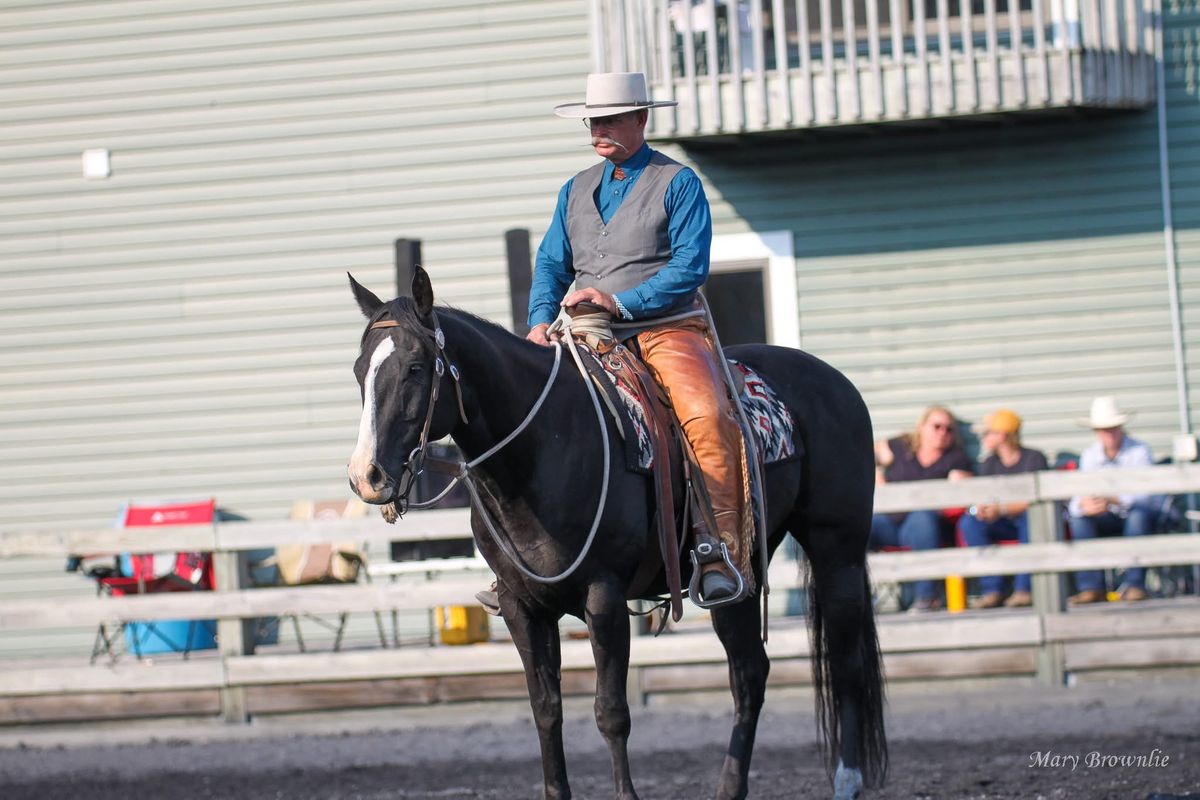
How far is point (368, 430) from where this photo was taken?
4340mm

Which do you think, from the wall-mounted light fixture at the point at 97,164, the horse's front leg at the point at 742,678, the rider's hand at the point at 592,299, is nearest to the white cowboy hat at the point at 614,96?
the rider's hand at the point at 592,299

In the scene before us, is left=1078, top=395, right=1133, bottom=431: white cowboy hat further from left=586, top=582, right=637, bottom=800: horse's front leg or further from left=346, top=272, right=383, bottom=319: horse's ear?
left=346, top=272, right=383, bottom=319: horse's ear

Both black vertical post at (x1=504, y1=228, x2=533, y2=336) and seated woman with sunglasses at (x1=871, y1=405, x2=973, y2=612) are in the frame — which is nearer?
black vertical post at (x1=504, y1=228, x2=533, y2=336)

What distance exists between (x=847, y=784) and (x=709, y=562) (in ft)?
3.93

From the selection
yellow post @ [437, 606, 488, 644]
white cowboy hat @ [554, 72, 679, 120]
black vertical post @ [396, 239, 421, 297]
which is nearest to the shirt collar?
white cowboy hat @ [554, 72, 679, 120]

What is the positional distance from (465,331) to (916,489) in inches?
191

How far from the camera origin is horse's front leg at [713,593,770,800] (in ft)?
18.4

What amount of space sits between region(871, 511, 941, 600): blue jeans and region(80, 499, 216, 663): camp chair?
4.70m

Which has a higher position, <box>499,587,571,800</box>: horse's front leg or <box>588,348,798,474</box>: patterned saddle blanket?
<box>588,348,798,474</box>: patterned saddle blanket

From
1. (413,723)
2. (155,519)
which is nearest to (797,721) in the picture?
(413,723)

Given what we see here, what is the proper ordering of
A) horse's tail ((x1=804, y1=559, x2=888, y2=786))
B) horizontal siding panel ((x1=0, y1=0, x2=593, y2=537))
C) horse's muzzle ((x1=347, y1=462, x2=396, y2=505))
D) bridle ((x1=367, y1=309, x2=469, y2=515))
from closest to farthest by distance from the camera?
horse's muzzle ((x1=347, y1=462, x2=396, y2=505)), bridle ((x1=367, y1=309, x2=469, y2=515)), horse's tail ((x1=804, y1=559, x2=888, y2=786)), horizontal siding panel ((x1=0, y1=0, x2=593, y2=537))

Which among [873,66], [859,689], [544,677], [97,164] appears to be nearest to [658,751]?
[859,689]

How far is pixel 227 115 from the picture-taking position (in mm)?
12344

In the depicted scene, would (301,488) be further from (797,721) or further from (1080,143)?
(1080,143)
